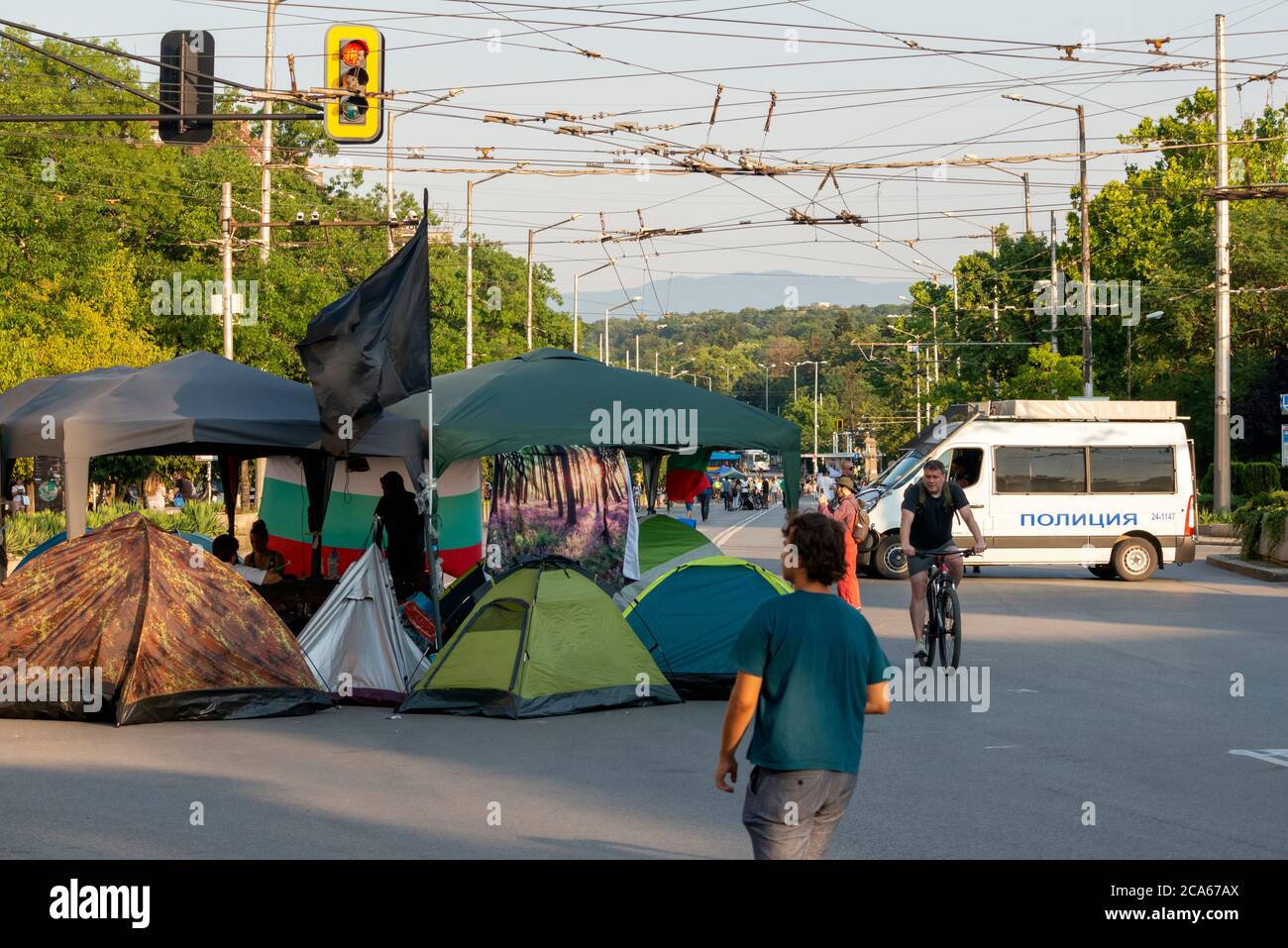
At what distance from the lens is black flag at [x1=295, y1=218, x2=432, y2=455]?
14.0 m

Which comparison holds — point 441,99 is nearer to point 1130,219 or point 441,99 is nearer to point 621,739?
point 621,739

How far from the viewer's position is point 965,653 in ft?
54.3

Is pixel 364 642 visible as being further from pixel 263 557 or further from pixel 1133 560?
pixel 1133 560

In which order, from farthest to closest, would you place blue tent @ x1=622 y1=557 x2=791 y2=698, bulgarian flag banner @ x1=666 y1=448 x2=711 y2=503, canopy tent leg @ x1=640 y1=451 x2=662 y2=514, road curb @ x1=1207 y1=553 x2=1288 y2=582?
road curb @ x1=1207 y1=553 x2=1288 y2=582 → canopy tent leg @ x1=640 y1=451 x2=662 y2=514 → bulgarian flag banner @ x1=666 y1=448 x2=711 y2=503 → blue tent @ x1=622 y1=557 x2=791 y2=698

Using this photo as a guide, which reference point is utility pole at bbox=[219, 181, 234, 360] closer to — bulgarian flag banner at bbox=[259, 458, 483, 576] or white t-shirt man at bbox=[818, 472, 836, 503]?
white t-shirt man at bbox=[818, 472, 836, 503]

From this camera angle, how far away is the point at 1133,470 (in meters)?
28.1

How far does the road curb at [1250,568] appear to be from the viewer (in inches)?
1081

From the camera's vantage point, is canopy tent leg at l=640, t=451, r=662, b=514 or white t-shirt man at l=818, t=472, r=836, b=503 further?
canopy tent leg at l=640, t=451, r=662, b=514

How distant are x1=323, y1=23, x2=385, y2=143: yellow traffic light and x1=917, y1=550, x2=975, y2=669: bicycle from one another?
8198mm

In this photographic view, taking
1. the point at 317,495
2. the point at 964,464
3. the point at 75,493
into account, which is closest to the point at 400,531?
the point at 75,493

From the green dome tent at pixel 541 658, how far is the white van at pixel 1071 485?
1547 centimetres

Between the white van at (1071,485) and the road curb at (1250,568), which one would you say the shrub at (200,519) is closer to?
the white van at (1071,485)

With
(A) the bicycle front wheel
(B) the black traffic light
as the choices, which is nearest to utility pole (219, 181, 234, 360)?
(B) the black traffic light
